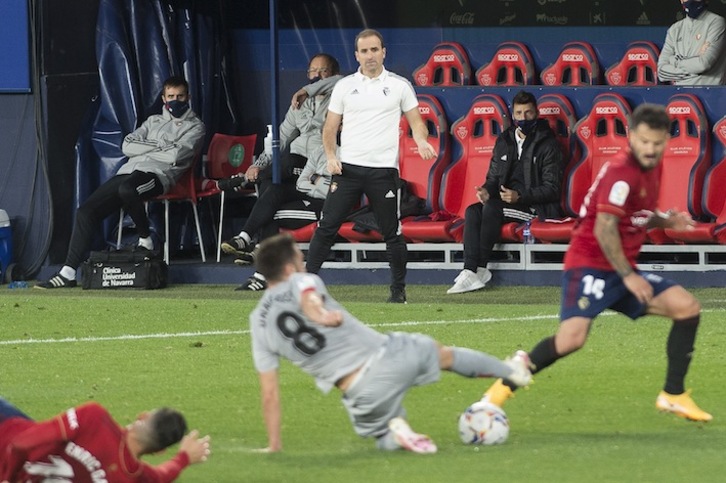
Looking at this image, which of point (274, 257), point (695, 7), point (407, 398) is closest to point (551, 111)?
point (695, 7)

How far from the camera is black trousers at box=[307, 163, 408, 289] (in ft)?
42.7

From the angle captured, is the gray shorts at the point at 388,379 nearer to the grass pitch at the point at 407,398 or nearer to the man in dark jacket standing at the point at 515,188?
the grass pitch at the point at 407,398

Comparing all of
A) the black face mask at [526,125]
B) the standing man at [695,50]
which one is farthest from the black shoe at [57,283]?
the standing man at [695,50]

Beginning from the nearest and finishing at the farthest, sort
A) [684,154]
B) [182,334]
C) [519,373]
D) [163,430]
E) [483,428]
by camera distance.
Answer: [163,430], [483,428], [519,373], [182,334], [684,154]

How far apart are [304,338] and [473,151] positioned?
30.2ft

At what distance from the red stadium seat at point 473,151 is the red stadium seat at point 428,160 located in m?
0.12

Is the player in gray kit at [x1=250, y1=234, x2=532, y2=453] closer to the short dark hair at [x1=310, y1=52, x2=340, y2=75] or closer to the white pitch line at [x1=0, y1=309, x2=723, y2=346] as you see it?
the white pitch line at [x1=0, y1=309, x2=723, y2=346]

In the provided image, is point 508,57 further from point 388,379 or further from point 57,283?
point 388,379

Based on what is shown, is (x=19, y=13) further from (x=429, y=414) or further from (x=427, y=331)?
(x=429, y=414)

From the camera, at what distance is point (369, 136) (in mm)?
12914

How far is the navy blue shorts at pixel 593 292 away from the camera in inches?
303

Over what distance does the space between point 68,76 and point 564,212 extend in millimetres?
5306

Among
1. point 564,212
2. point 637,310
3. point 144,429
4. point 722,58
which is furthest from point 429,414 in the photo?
point 722,58

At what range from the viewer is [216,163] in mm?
17156
